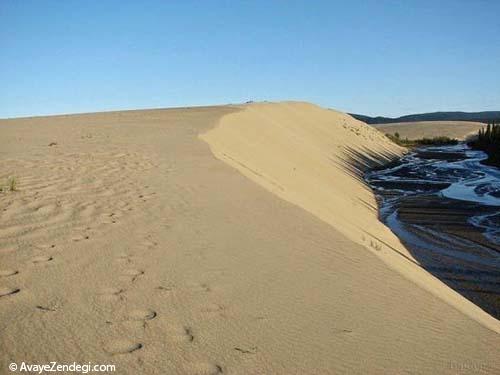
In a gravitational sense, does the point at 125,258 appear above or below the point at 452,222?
above

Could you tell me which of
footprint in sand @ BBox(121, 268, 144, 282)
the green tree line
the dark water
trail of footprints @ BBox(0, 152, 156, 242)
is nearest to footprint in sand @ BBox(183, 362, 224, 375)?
footprint in sand @ BBox(121, 268, 144, 282)

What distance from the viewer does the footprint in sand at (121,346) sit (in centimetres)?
253

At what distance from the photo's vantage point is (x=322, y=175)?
46.3ft

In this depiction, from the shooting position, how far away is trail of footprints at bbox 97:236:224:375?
2.48m

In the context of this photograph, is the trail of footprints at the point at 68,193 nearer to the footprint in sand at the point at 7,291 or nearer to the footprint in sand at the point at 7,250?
the footprint in sand at the point at 7,250

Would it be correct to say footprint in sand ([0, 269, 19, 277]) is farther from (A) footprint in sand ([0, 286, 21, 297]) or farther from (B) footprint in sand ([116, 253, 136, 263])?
(B) footprint in sand ([116, 253, 136, 263])

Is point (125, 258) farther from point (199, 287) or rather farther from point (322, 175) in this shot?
point (322, 175)

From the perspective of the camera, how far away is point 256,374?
8.06 feet

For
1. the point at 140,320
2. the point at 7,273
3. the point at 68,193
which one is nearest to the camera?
the point at 140,320

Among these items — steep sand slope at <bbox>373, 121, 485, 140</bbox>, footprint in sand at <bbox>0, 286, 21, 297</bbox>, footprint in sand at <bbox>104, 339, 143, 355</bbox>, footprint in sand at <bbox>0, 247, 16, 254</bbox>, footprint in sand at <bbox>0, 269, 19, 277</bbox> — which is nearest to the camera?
footprint in sand at <bbox>104, 339, 143, 355</bbox>

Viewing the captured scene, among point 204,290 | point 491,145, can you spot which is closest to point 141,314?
point 204,290

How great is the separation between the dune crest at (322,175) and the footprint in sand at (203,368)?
2.35 metres

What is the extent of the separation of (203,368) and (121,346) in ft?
1.53

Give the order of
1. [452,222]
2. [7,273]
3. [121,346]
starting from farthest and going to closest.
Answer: [452,222] → [7,273] → [121,346]
